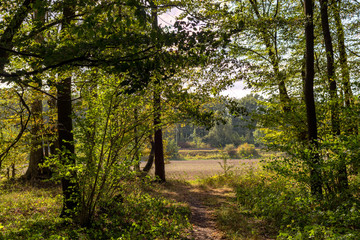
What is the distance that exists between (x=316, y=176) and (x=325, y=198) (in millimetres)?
672

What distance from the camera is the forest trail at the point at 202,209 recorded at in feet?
18.1

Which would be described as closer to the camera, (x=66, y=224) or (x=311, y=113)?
(x=66, y=224)

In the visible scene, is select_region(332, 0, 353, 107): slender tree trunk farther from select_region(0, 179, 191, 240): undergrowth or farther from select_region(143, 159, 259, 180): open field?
select_region(0, 179, 191, 240): undergrowth

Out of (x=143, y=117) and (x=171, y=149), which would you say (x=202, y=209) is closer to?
(x=143, y=117)

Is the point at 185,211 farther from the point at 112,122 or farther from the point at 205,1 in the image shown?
the point at 205,1

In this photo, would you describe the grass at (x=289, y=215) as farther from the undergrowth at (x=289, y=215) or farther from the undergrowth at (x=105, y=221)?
the undergrowth at (x=105, y=221)

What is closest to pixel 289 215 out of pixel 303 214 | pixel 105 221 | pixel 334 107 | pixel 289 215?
pixel 289 215

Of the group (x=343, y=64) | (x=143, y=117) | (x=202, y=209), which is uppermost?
(x=343, y=64)

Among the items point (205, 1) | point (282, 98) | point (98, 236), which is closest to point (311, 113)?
point (282, 98)

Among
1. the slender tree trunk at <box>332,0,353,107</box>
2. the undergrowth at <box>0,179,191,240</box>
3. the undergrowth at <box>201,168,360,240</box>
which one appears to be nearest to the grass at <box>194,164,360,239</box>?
the undergrowth at <box>201,168,360,240</box>

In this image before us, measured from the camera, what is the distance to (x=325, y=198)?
17.8 ft

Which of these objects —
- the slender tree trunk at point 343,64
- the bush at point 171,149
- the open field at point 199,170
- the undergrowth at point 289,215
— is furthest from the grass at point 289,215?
the bush at point 171,149

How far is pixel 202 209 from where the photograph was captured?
7.77 meters

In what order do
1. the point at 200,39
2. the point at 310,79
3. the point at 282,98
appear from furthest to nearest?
the point at 282,98, the point at 310,79, the point at 200,39
